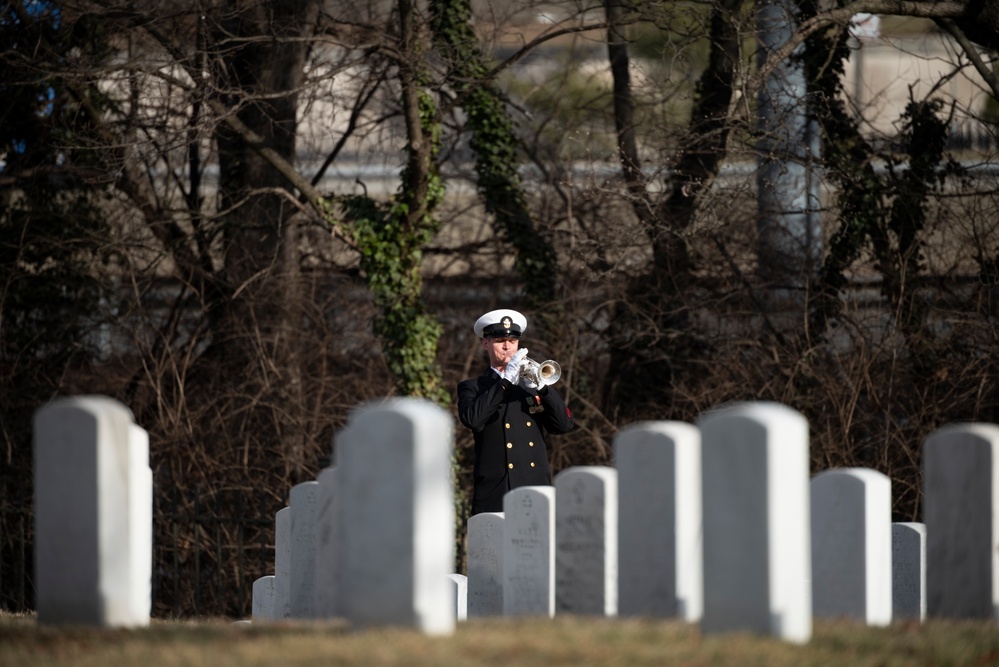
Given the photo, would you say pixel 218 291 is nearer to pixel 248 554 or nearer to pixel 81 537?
pixel 248 554

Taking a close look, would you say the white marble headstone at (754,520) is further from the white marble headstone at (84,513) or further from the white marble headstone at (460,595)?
the white marble headstone at (460,595)

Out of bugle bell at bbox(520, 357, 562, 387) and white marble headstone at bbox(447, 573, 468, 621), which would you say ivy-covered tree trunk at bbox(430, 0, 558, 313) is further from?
white marble headstone at bbox(447, 573, 468, 621)

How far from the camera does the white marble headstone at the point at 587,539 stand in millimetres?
4383

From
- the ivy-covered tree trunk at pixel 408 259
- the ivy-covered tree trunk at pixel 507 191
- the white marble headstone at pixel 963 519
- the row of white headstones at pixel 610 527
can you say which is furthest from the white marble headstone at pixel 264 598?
the ivy-covered tree trunk at pixel 507 191

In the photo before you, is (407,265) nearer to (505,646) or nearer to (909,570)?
(909,570)

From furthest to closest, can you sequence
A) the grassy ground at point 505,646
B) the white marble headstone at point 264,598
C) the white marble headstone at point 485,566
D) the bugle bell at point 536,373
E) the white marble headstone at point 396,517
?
the white marble headstone at point 264,598 → the bugle bell at point 536,373 → the white marble headstone at point 485,566 → the white marble headstone at point 396,517 → the grassy ground at point 505,646

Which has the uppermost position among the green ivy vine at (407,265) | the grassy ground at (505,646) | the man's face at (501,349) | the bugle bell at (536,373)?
the green ivy vine at (407,265)

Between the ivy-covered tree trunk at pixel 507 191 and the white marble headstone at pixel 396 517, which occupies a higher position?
the ivy-covered tree trunk at pixel 507 191

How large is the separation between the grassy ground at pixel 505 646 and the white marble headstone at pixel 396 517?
84 mm

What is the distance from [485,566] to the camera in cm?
543

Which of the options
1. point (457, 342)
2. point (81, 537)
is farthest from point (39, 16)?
point (81, 537)

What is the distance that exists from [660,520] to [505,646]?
743mm

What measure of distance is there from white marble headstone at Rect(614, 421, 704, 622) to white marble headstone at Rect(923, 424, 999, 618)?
86 cm

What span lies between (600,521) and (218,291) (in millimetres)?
7412
